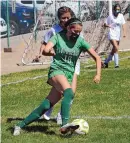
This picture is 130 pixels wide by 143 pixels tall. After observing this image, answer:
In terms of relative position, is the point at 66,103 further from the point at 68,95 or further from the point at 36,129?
the point at 36,129

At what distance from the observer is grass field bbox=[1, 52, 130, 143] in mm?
7176

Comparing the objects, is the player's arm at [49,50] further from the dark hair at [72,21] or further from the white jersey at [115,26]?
the white jersey at [115,26]

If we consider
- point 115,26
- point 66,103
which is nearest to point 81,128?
point 66,103

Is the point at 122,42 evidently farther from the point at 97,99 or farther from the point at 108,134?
the point at 108,134

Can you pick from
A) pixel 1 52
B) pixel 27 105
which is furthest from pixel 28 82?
pixel 1 52

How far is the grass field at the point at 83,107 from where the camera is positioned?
718 cm

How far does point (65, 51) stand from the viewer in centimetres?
725

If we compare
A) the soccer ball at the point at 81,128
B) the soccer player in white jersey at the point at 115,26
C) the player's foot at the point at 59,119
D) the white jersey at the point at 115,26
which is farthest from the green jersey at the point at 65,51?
the white jersey at the point at 115,26

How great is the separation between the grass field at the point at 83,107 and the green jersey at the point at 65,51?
0.95 metres

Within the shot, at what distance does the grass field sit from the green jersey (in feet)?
3.12

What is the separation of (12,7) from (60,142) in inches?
647

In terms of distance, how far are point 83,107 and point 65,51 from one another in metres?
2.13

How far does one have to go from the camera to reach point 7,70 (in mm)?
15281

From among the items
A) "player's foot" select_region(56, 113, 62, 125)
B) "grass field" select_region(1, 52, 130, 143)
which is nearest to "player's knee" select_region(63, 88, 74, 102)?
"grass field" select_region(1, 52, 130, 143)
